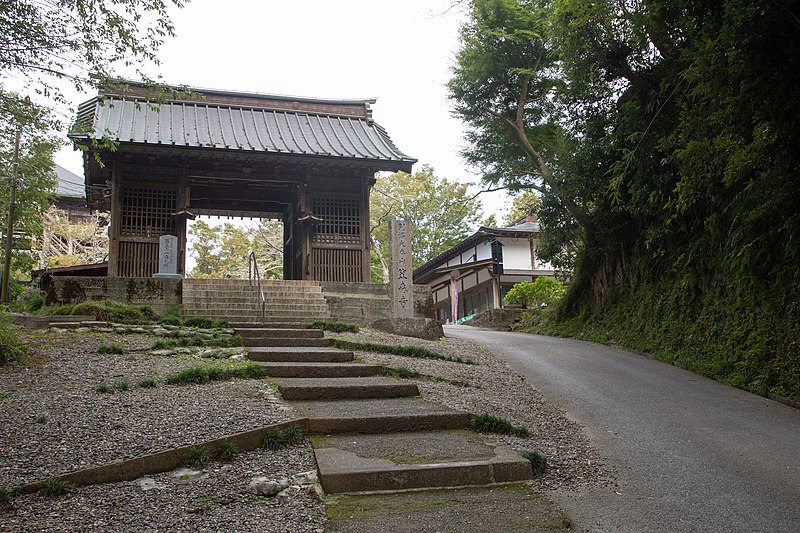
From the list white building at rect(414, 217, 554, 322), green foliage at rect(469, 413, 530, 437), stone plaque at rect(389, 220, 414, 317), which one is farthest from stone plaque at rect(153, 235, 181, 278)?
white building at rect(414, 217, 554, 322)

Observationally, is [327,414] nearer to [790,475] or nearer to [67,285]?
[790,475]

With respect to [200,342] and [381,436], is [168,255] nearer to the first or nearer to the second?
[200,342]

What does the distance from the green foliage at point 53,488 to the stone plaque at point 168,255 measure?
34.2 feet

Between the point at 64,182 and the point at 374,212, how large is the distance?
16856 millimetres

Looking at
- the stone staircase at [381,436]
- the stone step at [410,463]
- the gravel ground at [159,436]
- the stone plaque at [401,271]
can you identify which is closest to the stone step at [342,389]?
the stone staircase at [381,436]

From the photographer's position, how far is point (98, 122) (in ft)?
50.1

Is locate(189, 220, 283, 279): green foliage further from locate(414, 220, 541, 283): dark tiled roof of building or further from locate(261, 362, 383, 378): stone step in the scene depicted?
locate(261, 362, 383, 378): stone step

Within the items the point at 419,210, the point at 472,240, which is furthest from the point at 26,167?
the point at 419,210

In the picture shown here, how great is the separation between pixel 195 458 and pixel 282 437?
2.25 feet

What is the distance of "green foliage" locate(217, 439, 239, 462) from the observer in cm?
438

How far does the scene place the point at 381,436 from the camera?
201 inches

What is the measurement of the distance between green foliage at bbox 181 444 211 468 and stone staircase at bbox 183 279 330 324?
7.55m

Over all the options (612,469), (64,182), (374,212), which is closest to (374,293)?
(612,469)

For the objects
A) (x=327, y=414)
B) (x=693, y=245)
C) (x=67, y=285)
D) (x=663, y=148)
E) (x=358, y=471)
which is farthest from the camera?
(x=67, y=285)
